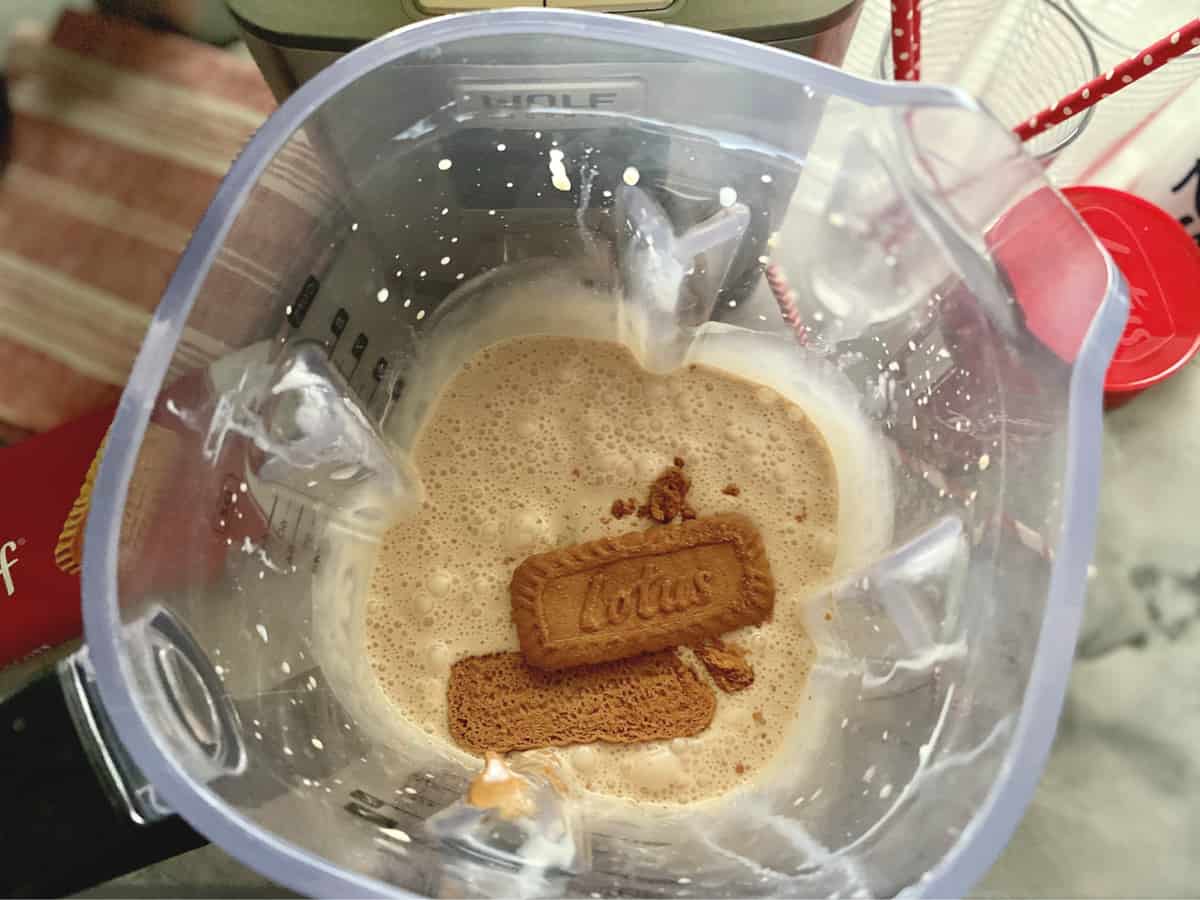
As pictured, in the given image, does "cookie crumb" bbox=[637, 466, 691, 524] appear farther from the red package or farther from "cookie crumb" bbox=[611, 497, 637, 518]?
the red package

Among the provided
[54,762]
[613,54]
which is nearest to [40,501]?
[54,762]

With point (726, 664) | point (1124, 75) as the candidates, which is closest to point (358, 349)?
point (726, 664)

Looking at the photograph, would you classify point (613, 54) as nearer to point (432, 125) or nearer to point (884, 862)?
point (432, 125)

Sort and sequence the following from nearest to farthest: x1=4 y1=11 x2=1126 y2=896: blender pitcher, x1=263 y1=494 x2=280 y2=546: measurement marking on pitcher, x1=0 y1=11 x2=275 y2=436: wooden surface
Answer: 1. x1=4 y1=11 x2=1126 y2=896: blender pitcher
2. x1=263 y1=494 x2=280 y2=546: measurement marking on pitcher
3. x1=0 y1=11 x2=275 y2=436: wooden surface

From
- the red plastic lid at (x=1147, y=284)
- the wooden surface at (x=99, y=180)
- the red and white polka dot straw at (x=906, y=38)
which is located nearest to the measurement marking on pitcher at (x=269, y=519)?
the wooden surface at (x=99, y=180)

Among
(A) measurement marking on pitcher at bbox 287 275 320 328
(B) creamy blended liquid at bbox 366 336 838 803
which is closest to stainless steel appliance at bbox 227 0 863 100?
(A) measurement marking on pitcher at bbox 287 275 320 328

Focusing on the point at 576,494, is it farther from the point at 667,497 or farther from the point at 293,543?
the point at 293,543
